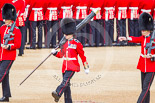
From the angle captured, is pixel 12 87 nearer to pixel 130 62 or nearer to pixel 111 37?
pixel 130 62

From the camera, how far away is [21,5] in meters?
18.2

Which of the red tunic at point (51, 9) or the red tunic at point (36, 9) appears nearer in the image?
the red tunic at point (36, 9)

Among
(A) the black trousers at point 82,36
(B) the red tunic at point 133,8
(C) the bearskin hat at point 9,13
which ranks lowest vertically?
(A) the black trousers at point 82,36

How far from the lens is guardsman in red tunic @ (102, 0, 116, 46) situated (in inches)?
850

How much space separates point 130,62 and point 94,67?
1414mm

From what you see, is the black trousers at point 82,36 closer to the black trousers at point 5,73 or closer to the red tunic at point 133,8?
the red tunic at point 133,8

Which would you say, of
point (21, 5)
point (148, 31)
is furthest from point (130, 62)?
point (148, 31)

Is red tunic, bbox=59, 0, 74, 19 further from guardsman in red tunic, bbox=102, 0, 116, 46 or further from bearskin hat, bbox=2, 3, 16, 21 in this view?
bearskin hat, bbox=2, 3, 16, 21

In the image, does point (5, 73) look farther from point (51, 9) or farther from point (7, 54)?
point (51, 9)

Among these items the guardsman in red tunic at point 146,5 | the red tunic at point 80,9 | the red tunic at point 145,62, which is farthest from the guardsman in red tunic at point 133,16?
the red tunic at point 145,62

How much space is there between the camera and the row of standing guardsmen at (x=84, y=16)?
20469 mm

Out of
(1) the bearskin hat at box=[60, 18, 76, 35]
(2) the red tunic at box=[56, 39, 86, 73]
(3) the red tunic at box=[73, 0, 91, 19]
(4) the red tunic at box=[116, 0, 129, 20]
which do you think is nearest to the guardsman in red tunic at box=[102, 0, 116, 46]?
(4) the red tunic at box=[116, 0, 129, 20]

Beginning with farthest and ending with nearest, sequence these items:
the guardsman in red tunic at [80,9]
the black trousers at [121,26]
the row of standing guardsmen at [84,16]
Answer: the black trousers at [121,26], the guardsman in red tunic at [80,9], the row of standing guardsmen at [84,16]

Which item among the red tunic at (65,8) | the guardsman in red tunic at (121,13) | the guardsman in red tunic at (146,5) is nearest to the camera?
the red tunic at (65,8)
